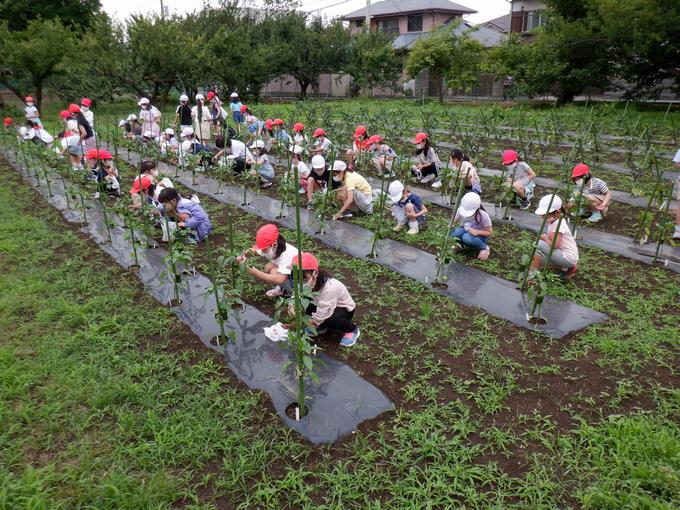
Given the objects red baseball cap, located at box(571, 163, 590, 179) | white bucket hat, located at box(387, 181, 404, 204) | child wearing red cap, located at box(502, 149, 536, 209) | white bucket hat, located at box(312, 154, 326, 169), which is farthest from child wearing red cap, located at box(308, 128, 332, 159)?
red baseball cap, located at box(571, 163, 590, 179)

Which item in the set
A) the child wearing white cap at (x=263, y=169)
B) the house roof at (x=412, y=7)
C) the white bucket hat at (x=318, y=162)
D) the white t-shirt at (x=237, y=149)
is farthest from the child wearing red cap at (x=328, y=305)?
the house roof at (x=412, y=7)

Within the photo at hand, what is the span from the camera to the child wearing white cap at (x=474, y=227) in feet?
15.7

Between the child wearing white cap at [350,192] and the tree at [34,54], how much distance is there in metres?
15.9

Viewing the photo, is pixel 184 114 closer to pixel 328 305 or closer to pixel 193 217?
pixel 193 217

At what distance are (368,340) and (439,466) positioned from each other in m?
1.24

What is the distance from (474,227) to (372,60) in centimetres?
2279

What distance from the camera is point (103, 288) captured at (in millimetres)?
4312

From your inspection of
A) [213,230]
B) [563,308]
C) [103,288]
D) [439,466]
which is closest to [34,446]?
[103,288]

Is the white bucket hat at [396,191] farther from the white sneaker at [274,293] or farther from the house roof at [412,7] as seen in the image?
the house roof at [412,7]

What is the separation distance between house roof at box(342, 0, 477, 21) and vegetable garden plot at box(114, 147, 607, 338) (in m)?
29.7

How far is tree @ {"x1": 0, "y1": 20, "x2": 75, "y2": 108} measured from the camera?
16109mm

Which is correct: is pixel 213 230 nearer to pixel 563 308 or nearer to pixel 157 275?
pixel 157 275

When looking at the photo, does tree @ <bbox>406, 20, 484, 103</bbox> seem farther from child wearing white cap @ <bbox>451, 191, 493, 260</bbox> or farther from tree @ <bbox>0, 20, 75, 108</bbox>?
child wearing white cap @ <bbox>451, 191, 493, 260</bbox>

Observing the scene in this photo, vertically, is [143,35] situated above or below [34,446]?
above
